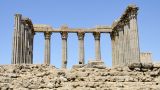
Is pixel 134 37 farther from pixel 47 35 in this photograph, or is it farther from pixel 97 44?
pixel 47 35

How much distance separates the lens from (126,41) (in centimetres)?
4272

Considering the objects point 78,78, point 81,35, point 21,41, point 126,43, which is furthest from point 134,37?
point 78,78

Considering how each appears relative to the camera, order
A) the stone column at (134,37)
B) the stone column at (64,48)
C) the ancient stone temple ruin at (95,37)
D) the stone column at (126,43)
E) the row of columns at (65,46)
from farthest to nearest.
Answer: the row of columns at (65,46)
the stone column at (64,48)
the stone column at (126,43)
the ancient stone temple ruin at (95,37)
the stone column at (134,37)

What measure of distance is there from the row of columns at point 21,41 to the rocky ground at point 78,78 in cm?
1341

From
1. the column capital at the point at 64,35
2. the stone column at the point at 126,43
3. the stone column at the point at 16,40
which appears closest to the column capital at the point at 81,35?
the column capital at the point at 64,35

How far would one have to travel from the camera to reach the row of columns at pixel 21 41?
3783 cm

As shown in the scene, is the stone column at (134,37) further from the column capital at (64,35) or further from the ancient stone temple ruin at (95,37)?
the column capital at (64,35)

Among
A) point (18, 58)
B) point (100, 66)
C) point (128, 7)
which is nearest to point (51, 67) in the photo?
point (100, 66)

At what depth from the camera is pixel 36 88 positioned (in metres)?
20.4

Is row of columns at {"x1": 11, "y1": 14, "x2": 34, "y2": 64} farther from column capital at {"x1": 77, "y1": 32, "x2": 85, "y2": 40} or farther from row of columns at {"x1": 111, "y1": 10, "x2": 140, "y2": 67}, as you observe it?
row of columns at {"x1": 111, "y1": 10, "x2": 140, "y2": 67}

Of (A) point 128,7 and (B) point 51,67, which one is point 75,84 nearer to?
(B) point 51,67

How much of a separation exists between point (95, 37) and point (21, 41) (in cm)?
1152

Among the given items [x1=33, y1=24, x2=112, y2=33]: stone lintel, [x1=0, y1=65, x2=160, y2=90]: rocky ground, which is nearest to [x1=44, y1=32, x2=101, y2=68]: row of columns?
[x1=33, y1=24, x2=112, y2=33]: stone lintel

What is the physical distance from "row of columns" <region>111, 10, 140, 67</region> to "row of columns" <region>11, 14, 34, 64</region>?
30.4 ft
